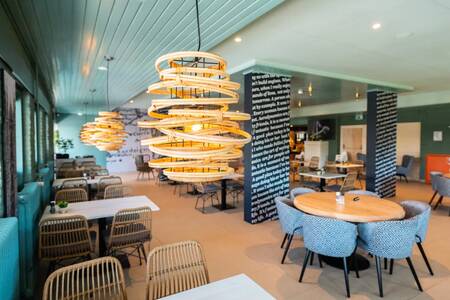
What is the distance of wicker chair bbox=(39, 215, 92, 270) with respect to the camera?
107 inches

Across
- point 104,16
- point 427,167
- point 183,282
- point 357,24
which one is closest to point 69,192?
point 104,16

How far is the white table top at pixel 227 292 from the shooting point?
5.10 ft

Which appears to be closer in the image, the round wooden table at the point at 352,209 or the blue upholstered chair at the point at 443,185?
the round wooden table at the point at 352,209

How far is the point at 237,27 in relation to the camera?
3117 mm

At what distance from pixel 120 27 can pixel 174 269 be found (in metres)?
2.86

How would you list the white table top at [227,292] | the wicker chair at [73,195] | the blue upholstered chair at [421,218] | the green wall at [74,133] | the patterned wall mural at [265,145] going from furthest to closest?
1. the green wall at [74,133]
2. the patterned wall mural at [265,145]
3. the wicker chair at [73,195]
4. the blue upholstered chair at [421,218]
5. the white table top at [227,292]

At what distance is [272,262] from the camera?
3.37m

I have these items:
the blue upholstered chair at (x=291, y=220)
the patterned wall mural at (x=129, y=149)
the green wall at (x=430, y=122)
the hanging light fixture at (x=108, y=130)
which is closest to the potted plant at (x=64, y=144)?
the patterned wall mural at (x=129, y=149)

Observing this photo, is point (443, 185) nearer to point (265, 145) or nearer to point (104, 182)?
point (265, 145)

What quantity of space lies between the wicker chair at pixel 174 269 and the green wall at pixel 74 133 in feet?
42.0

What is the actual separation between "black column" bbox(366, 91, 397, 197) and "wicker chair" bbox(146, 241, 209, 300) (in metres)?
6.26

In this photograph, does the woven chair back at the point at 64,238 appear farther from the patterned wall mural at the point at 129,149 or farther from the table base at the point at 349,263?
the patterned wall mural at the point at 129,149

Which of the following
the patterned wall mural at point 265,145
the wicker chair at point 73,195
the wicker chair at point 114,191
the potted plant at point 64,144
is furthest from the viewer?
the potted plant at point 64,144

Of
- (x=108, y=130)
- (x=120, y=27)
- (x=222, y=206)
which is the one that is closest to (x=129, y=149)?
(x=222, y=206)
